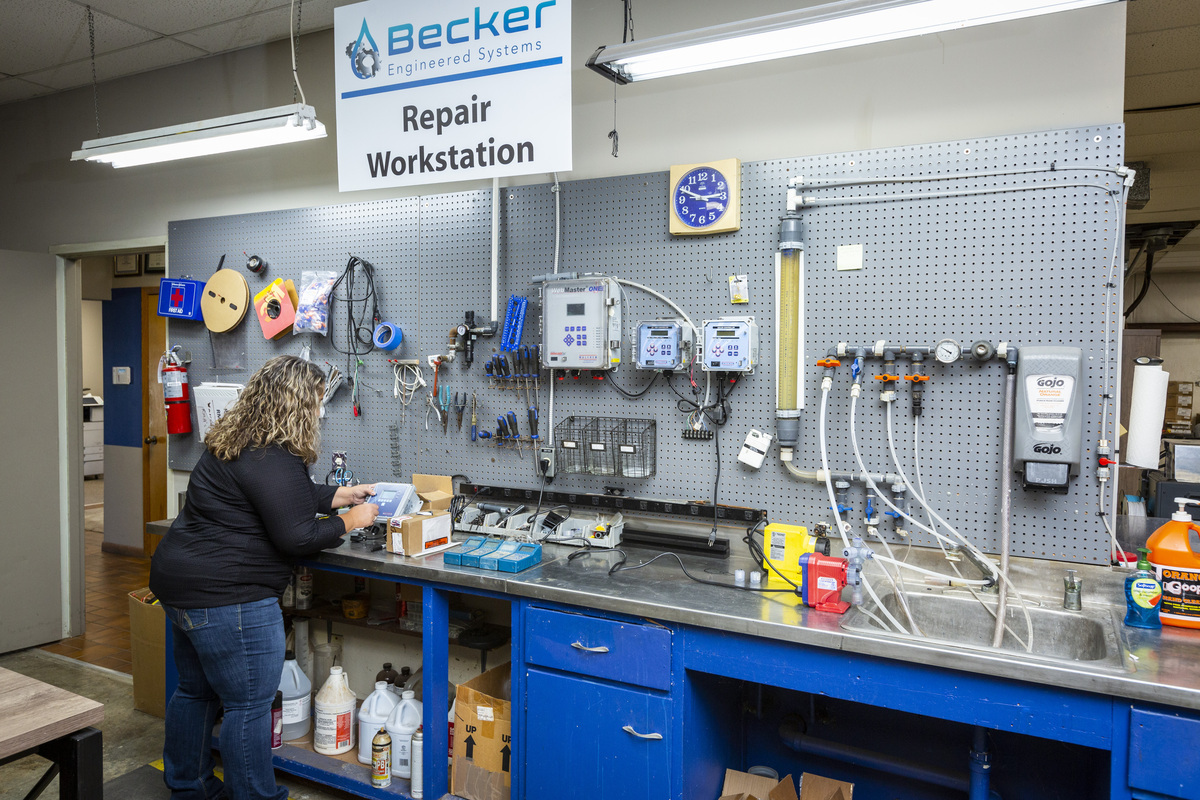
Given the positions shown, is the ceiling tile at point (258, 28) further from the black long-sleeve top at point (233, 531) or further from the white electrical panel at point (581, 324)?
the black long-sleeve top at point (233, 531)

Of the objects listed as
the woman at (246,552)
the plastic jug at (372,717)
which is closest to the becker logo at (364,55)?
the woman at (246,552)

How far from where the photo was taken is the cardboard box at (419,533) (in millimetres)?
2412

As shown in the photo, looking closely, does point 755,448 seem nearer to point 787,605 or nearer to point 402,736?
point 787,605

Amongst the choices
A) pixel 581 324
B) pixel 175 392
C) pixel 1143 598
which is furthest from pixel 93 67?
pixel 1143 598

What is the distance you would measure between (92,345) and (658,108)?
927cm

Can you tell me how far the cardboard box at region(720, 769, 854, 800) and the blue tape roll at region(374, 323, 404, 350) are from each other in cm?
207

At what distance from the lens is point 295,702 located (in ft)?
9.06

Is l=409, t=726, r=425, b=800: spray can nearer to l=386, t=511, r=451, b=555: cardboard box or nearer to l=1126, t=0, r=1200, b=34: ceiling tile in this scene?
l=386, t=511, r=451, b=555: cardboard box

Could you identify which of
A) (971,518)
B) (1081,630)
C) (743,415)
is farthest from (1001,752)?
(743,415)

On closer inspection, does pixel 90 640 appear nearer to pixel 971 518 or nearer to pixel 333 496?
pixel 333 496

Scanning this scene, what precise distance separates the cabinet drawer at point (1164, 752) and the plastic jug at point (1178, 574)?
0.43 metres

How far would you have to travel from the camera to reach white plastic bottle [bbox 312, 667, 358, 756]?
264 centimetres

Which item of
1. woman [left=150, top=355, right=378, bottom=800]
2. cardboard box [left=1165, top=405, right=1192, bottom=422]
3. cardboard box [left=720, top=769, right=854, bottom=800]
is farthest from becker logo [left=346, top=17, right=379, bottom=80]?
cardboard box [left=1165, top=405, right=1192, bottom=422]

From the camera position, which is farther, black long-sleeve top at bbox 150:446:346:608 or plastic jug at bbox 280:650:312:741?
plastic jug at bbox 280:650:312:741
